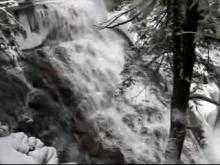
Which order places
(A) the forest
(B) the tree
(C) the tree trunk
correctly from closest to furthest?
(B) the tree → (C) the tree trunk → (A) the forest

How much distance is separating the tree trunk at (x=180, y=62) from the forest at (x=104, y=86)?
0.02m

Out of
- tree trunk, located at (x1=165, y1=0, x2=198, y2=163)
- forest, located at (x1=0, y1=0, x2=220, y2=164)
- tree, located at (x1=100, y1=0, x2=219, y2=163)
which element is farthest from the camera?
forest, located at (x1=0, y1=0, x2=220, y2=164)

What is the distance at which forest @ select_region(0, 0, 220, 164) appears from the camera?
8.22 metres

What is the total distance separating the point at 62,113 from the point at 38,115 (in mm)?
749

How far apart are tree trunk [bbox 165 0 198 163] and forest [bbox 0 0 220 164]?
0.07ft

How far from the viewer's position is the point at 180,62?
8.17m

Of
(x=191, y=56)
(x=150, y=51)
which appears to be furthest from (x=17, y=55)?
(x=191, y=56)

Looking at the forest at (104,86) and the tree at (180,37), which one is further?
the forest at (104,86)

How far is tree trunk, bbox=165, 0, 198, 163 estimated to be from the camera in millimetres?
7855

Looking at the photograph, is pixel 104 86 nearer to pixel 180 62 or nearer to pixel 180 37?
pixel 180 62

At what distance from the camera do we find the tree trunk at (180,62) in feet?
25.8

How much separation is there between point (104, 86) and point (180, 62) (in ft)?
20.5

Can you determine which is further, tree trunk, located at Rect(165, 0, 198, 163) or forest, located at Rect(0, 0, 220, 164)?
forest, located at Rect(0, 0, 220, 164)

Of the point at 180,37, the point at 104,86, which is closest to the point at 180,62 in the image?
the point at 180,37
